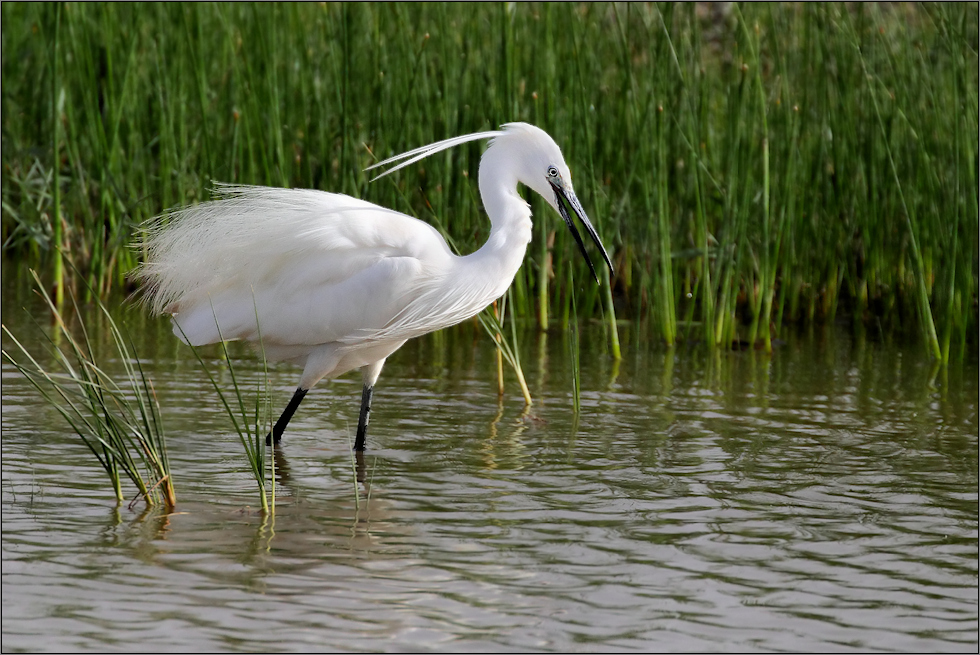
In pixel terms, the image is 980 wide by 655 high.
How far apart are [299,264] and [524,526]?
1.62 metres

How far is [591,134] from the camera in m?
7.02

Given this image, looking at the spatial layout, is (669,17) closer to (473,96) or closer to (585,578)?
(473,96)

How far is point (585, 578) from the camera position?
12.1 ft

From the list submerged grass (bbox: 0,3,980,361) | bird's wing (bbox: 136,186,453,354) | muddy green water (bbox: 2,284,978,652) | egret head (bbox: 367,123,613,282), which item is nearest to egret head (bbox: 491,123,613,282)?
egret head (bbox: 367,123,613,282)

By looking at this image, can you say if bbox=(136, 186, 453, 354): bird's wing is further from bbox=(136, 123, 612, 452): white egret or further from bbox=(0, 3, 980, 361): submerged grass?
bbox=(0, 3, 980, 361): submerged grass

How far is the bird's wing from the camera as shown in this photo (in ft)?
16.6

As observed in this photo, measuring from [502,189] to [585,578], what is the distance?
201 centimetres

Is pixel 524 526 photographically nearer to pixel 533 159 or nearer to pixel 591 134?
pixel 533 159

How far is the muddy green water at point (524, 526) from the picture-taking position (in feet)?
10.8

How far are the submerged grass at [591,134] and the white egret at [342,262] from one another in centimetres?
147

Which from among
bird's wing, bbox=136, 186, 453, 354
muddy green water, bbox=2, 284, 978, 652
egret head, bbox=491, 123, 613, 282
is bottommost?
muddy green water, bbox=2, 284, 978, 652

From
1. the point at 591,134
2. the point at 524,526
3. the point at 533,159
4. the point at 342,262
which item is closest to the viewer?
the point at 524,526

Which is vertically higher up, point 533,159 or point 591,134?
point 591,134

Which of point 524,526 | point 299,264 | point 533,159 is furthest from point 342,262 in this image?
point 524,526
